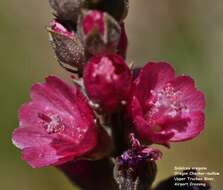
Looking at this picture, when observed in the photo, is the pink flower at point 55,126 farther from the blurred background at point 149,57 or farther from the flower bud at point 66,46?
the blurred background at point 149,57

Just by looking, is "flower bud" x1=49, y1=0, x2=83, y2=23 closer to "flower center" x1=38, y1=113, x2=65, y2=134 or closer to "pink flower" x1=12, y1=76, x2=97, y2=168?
"pink flower" x1=12, y1=76, x2=97, y2=168

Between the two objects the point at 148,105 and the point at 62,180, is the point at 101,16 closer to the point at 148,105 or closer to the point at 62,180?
the point at 148,105

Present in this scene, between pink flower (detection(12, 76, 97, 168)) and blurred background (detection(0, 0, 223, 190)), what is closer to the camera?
pink flower (detection(12, 76, 97, 168))

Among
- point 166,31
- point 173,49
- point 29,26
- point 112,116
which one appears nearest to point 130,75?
point 112,116

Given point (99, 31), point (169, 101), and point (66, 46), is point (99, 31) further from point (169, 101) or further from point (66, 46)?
point (169, 101)

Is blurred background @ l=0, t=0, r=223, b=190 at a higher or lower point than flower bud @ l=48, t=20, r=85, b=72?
higher

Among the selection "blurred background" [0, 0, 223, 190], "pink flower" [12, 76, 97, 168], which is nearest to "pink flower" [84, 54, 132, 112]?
"pink flower" [12, 76, 97, 168]
